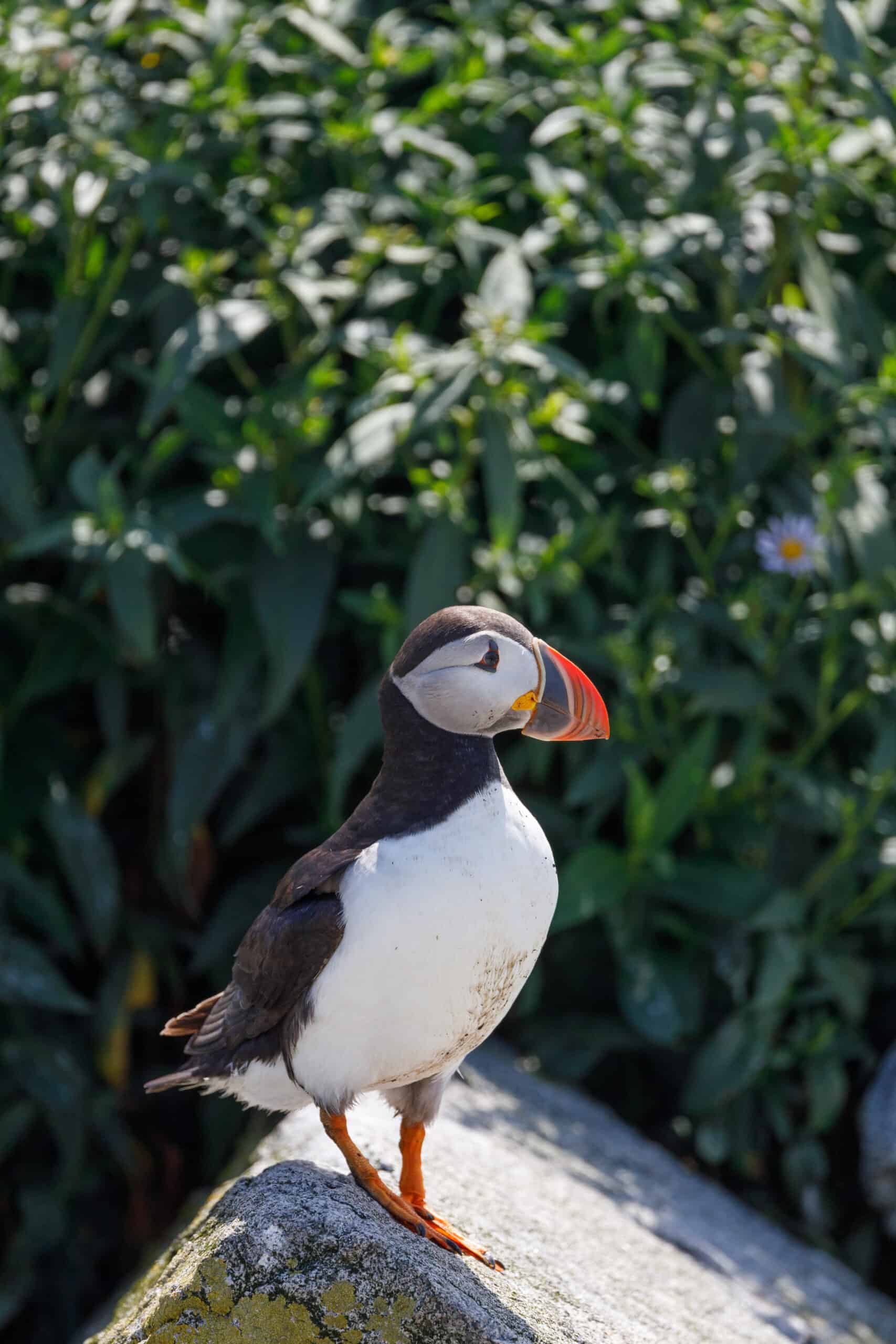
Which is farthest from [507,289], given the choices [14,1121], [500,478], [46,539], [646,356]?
[14,1121]

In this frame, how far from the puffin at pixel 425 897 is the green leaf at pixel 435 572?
4.38ft

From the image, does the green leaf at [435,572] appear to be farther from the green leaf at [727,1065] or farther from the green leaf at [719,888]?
the green leaf at [727,1065]

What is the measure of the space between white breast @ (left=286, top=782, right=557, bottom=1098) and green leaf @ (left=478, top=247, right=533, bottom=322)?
1936 millimetres

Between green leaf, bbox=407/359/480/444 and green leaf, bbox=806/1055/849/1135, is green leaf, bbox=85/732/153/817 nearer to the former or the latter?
green leaf, bbox=407/359/480/444

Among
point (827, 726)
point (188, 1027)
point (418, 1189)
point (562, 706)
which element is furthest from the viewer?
point (827, 726)

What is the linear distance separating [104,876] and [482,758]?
77.6 inches

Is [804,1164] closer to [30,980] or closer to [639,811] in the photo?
[639,811]

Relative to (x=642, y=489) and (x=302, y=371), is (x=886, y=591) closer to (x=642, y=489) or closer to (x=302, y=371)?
(x=642, y=489)

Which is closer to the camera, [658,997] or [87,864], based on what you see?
[658,997]

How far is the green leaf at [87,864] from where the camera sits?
4039mm

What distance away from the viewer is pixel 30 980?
3.86 meters

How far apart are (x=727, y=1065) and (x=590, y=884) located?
0.60 m

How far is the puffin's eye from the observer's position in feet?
7.72

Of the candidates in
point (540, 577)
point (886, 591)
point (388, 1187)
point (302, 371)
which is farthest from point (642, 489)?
point (388, 1187)
